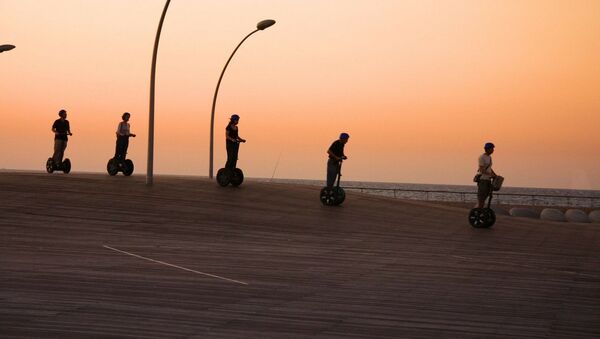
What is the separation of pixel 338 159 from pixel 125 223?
7562 millimetres

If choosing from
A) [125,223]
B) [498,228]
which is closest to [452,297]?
[125,223]

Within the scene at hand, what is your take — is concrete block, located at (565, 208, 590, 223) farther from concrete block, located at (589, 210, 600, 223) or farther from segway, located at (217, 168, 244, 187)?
segway, located at (217, 168, 244, 187)

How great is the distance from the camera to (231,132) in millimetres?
28406

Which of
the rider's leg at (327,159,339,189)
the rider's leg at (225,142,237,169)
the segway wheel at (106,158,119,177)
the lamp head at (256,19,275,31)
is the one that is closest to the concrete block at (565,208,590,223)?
the lamp head at (256,19,275,31)

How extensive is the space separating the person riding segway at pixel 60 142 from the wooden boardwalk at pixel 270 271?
4.57m

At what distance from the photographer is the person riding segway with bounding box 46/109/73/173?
32.5 meters

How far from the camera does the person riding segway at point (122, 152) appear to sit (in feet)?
104

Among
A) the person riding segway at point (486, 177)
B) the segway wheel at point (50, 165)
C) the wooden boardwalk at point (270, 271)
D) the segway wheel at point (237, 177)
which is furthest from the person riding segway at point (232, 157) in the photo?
the segway wheel at point (50, 165)

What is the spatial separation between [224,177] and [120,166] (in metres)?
5.15

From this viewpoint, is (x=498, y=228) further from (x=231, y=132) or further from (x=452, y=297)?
(x=452, y=297)

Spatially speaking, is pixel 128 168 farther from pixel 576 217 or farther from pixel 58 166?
pixel 576 217

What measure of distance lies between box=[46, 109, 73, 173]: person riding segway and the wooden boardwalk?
457 centimetres

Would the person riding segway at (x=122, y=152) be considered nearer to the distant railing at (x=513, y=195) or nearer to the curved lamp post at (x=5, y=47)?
the curved lamp post at (x=5, y=47)

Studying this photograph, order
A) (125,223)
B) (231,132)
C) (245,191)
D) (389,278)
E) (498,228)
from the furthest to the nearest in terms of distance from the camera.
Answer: (245,191)
(231,132)
(498,228)
(125,223)
(389,278)
